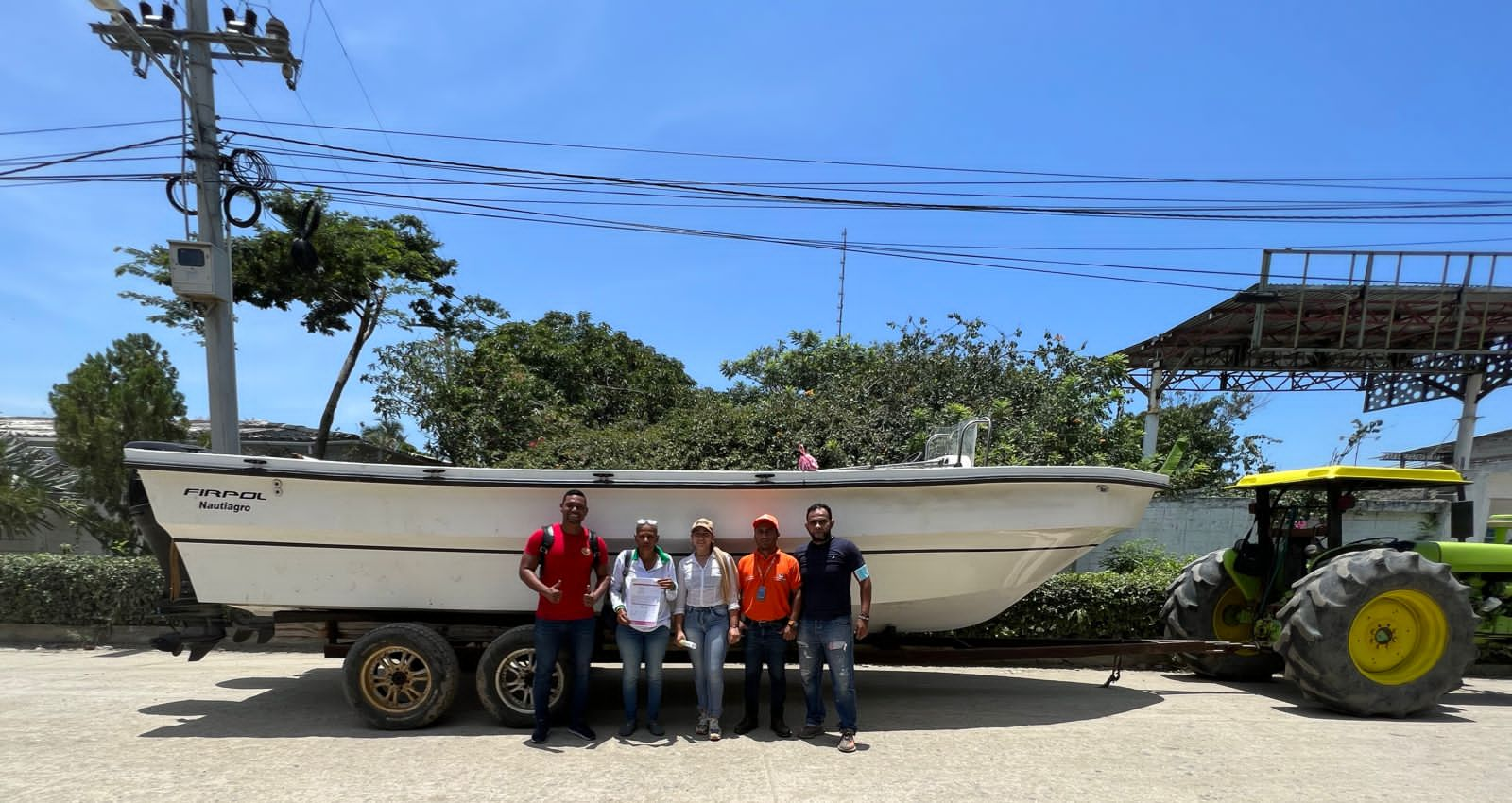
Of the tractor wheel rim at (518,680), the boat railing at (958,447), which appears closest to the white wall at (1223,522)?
the boat railing at (958,447)

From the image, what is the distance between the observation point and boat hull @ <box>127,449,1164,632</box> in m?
4.96

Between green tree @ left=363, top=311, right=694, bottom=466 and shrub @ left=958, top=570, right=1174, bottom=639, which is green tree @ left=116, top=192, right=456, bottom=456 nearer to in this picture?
green tree @ left=363, top=311, right=694, bottom=466

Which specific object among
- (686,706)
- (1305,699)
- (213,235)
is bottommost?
(686,706)

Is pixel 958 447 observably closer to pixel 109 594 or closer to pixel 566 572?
pixel 566 572

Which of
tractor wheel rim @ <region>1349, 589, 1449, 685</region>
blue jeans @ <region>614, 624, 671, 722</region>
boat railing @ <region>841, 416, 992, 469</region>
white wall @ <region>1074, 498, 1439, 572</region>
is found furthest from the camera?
white wall @ <region>1074, 498, 1439, 572</region>

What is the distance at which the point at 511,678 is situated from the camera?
5.05 meters

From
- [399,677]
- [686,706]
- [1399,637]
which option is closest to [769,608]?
[686,706]

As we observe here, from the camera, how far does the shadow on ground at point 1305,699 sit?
556cm

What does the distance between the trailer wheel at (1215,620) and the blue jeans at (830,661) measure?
3532 mm

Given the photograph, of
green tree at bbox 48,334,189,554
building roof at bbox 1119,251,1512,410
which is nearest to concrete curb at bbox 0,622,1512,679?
green tree at bbox 48,334,189,554

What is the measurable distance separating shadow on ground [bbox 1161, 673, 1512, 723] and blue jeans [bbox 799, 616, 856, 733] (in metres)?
2.98

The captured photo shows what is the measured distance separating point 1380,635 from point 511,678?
5.74 meters

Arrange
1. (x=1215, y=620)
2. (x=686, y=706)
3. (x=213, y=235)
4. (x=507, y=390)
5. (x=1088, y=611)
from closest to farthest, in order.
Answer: (x=686, y=706) → (x=1215, y=620) → (x=1088, y=611) → (x=213, y=235) → (x=507, y=390)

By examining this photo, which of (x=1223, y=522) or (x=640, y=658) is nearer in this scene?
(x=640, y=658)
